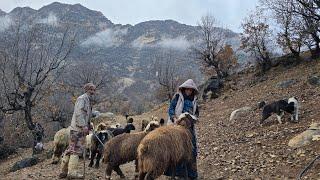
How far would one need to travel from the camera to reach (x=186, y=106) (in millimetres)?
8922

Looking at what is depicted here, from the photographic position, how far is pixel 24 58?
21625 mm

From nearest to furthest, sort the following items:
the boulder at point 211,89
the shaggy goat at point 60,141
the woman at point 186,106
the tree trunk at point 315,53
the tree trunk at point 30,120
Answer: the woman at point 186,106, the shaggy goat at point 60,141, the tree trunk at point 30,120, the tree trunk at point 315,53, the boulder at point 211,89

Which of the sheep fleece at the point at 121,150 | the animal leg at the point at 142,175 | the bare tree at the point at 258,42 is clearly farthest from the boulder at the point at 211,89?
the animal leg at the point at 142,175

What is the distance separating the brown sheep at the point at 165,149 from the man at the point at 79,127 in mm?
2045

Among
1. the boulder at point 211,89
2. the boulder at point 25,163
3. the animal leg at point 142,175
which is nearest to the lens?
the animal leg at point 142,175

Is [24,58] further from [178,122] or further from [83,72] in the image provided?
[83,72]

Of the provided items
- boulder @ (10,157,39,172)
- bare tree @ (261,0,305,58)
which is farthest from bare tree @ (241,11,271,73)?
boulder @ (10,157,39,172)

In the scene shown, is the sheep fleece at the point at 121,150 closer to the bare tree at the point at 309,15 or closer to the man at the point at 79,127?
the man at the point at 79,127

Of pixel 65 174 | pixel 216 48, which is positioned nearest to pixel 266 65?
pixel 216 48

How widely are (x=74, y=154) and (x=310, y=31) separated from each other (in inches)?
854

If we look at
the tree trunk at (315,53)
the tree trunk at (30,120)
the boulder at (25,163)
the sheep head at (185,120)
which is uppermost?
the tree trunk at (315,53)

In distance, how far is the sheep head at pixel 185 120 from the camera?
8.64 m

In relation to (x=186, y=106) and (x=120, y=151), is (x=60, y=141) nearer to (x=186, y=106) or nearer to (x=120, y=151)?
(x=120, y=151)

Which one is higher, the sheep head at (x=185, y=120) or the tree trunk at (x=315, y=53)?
the tree trunk at (x=315, y=53)
